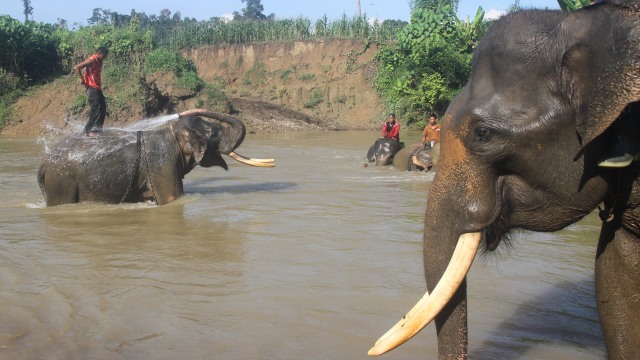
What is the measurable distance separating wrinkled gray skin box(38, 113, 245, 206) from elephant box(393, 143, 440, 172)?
5628mm

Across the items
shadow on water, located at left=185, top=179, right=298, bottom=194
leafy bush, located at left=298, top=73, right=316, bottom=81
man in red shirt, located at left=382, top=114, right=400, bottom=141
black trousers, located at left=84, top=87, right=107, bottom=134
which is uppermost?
leafy bush, located at left=298, top=73, right=316, bottom=81

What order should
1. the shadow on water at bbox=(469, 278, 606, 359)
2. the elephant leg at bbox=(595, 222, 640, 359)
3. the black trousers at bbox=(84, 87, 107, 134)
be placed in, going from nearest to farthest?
the elephant leg at bbox=(595, 222, 640, 359)
the shadow on water at bbox=(469, 278, 606, 359)
the black trousers at bbox=(84, 87, 107, 134)

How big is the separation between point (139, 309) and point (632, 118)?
11.6ft

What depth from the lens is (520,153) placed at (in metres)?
2.89

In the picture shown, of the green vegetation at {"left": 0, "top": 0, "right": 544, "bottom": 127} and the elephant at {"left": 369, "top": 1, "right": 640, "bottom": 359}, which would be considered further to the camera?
the green vegetation at {"left": 0, "top": 0, "right": 544, "bottom": 127}

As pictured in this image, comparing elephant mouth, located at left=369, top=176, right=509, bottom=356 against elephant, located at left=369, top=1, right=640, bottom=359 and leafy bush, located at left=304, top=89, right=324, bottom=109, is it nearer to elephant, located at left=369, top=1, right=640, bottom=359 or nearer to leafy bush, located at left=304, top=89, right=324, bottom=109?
elephant, located at left=369, top=1, right=640, bottom=359

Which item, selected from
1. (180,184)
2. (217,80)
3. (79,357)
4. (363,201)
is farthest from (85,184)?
(217,80)

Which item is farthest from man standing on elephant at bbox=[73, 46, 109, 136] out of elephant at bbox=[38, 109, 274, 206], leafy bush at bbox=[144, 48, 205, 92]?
leafy bush at bbox=[144, 48, 205, 92]

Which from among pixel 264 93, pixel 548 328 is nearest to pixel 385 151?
pixel 548 328

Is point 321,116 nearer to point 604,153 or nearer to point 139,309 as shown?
point 139,309

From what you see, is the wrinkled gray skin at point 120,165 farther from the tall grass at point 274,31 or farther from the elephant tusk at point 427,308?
the tall grass at point 274,31

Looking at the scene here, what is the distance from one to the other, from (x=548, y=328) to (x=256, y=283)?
2.16 meters

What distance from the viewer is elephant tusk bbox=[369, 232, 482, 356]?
2.75 metres

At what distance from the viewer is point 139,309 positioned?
5.12 metres
